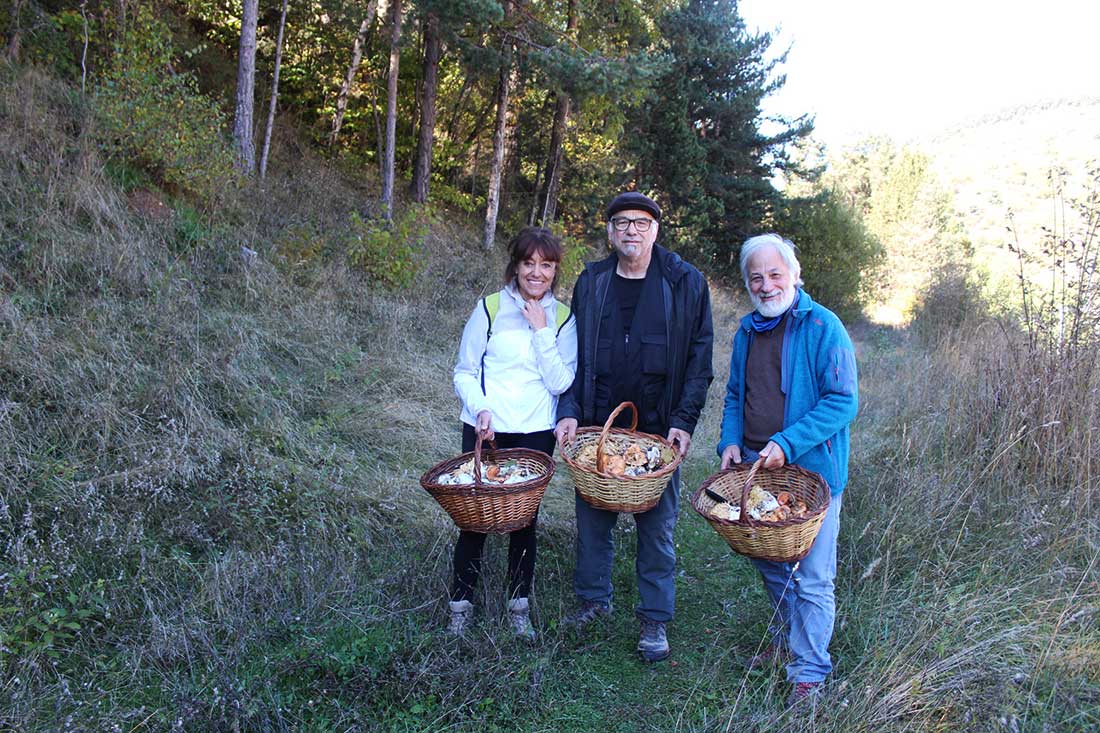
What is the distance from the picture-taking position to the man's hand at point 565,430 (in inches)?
128

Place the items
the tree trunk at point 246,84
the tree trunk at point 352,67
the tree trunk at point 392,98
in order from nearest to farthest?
the tree trunk at point 246,84 → the tree trunk at point 392,98 → the tree trunk at point 352,67

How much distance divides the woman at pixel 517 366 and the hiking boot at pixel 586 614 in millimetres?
270

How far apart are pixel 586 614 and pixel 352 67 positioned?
12874 millimetres

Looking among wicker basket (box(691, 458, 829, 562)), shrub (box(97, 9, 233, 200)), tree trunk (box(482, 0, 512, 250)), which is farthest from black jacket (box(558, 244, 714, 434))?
tree trunk (box(482, 0, 512, 250))

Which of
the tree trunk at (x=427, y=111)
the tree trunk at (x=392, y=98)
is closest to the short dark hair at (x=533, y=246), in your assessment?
the tree trunk at (x=392, y=98)

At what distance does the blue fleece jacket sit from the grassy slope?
2.89ft

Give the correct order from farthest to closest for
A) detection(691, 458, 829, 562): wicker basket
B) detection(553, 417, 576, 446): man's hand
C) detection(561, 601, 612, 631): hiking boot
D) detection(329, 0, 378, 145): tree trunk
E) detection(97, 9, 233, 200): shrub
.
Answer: detection(329, 0, 378, 145): tree trunk
detection(97, 9, 233, 200): shrub
detection(561, 601, 612, 631): hiking boot
detection(553, 417, 576, 446): man's hand
detection(691, 458, 829, 562): wicker basket

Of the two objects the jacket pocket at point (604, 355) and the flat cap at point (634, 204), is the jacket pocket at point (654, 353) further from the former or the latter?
the flat cap at point (634, 204)

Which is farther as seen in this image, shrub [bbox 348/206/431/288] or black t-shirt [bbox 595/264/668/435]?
shrub [bbox 348/206/431/288]

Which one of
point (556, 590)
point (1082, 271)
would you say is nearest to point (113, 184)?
point (556, 590)

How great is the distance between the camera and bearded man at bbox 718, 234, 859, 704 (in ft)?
9.18

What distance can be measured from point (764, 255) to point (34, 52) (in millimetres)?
8736

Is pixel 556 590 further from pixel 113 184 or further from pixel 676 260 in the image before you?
pixel 113 184

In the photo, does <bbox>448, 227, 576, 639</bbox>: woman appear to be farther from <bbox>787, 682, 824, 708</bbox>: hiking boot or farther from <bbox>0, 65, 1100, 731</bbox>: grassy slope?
<bbox>787, 682, 824, 708</bbox>: hiking boot
